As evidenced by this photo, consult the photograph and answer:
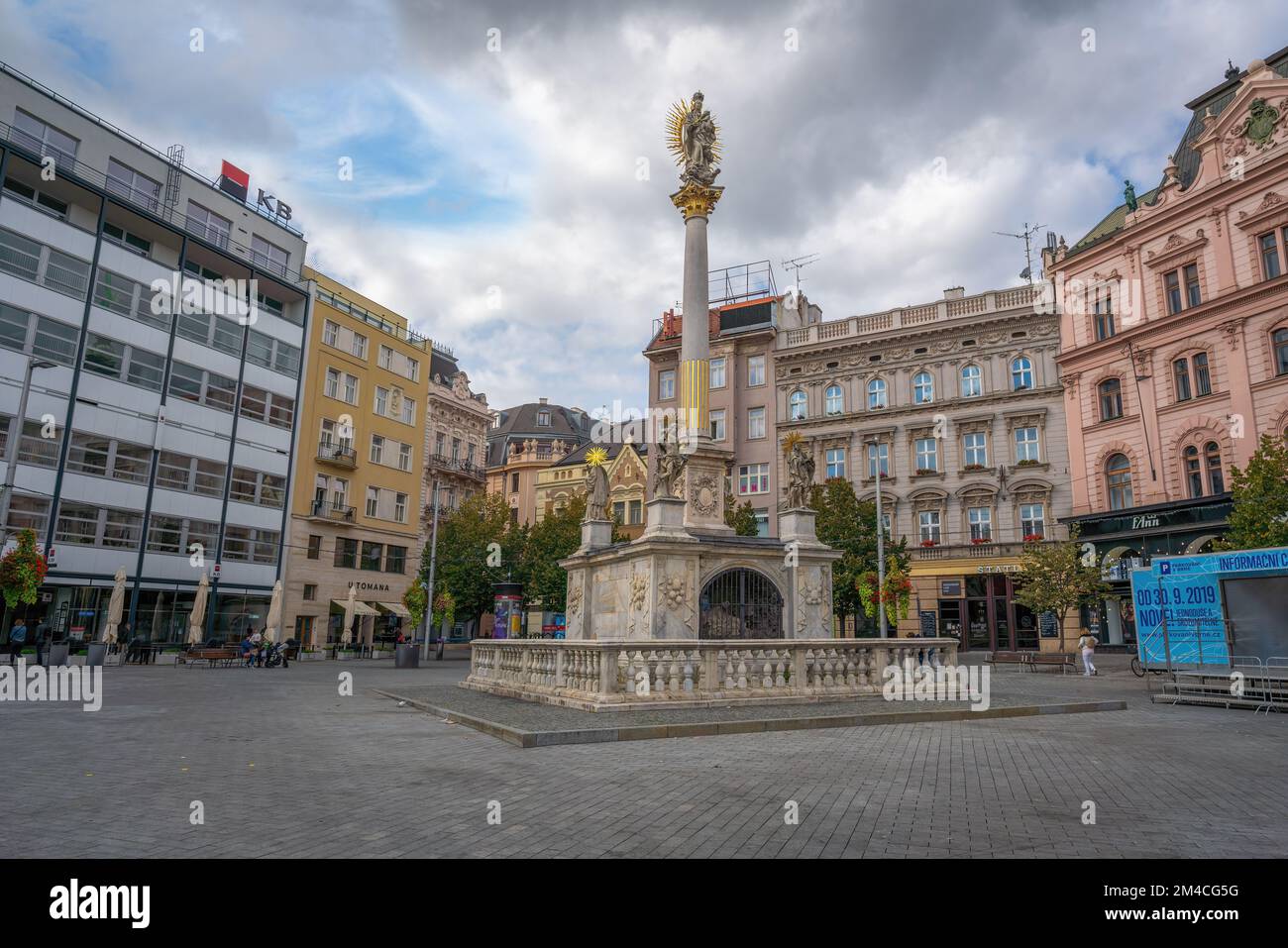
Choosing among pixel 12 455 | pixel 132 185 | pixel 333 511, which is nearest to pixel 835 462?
pixel 333 511

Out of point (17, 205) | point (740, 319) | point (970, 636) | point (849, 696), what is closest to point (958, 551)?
point (970, 636)

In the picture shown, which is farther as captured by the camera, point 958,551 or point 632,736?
point 958,551

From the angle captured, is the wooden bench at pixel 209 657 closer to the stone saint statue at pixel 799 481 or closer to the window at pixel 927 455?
the stone saint statue at pixel 799 481

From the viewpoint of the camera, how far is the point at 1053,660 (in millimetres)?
31094

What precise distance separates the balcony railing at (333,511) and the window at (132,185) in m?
17.2

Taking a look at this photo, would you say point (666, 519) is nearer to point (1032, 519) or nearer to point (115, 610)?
point (115, 610)

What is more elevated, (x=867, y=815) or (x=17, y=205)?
(x=17, y=205)

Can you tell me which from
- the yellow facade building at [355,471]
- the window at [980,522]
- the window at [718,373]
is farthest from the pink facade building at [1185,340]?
the yellow facade building at [355,471]

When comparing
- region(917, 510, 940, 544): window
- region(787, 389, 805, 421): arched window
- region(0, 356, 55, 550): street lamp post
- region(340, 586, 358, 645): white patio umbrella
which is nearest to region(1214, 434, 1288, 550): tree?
region(917, 510, 940, 544): window

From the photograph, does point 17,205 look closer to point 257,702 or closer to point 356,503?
point 356,503

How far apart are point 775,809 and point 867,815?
713 mm

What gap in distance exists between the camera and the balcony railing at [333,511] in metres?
46.2

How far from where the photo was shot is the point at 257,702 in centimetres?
1653

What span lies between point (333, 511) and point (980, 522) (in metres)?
36.6
